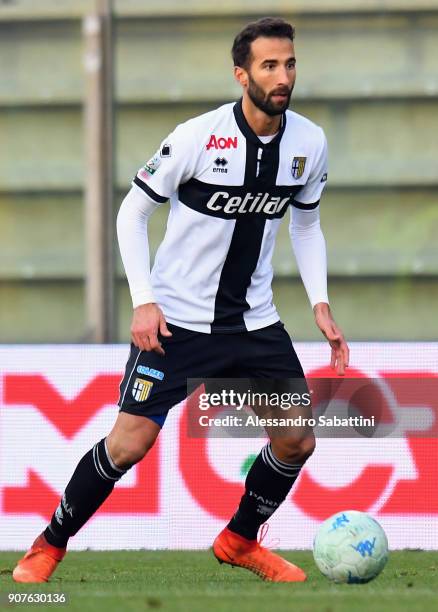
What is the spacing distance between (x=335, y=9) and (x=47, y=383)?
3409 mm

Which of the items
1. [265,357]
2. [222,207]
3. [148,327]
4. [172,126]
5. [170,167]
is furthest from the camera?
[172,126]

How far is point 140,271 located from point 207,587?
121 cm

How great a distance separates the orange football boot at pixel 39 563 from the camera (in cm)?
558

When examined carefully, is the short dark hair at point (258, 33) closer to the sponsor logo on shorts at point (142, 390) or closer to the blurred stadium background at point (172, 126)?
the sponsor logo on shorts at point (142, 390)

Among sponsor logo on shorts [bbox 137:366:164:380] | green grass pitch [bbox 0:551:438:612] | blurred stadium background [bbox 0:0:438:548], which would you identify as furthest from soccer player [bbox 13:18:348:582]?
blurred stadium background [bbox 0:0:438:548]

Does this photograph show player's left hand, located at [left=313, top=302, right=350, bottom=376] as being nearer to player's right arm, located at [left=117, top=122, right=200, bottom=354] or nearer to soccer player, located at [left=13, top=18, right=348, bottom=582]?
Result: soccer player, located at [left=13, top=18, right=348, bottom=582]

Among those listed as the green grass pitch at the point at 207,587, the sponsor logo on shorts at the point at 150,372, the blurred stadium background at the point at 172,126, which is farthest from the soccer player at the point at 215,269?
the blurred stadium background at the point at 172,126

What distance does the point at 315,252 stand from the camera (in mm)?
5918

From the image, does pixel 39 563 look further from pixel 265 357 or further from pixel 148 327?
pixel 265 357

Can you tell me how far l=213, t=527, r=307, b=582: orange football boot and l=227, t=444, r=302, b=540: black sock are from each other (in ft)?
0.11

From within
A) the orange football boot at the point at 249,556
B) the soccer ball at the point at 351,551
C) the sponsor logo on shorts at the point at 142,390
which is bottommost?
the orange football boot at the point at 249,556

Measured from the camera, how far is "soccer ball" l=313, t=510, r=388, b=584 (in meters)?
5.39

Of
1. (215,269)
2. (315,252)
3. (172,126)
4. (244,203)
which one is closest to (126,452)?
(215,269)

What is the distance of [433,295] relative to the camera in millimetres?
9500
